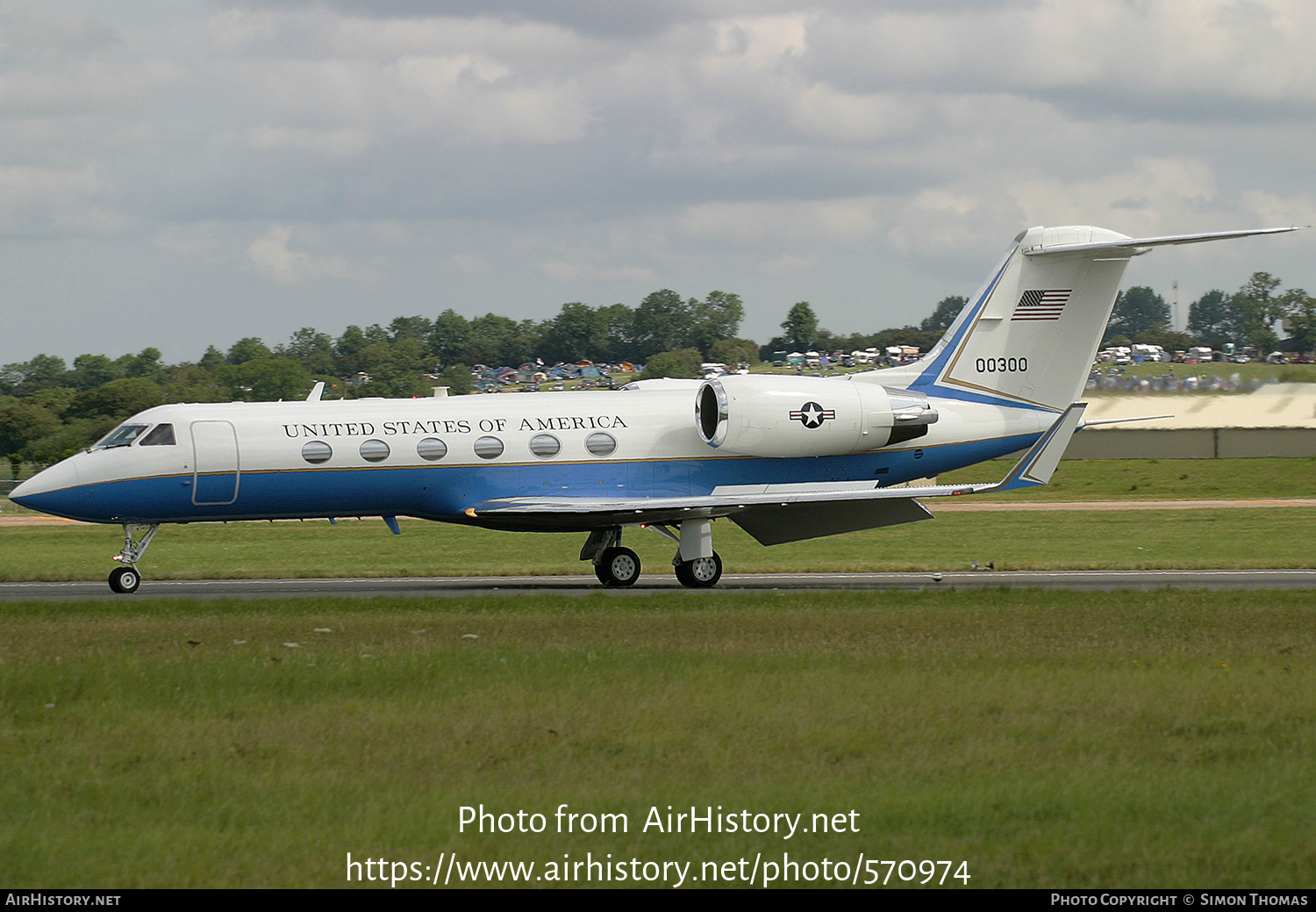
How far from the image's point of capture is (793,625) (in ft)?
53.0

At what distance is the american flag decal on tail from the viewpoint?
87.5ft

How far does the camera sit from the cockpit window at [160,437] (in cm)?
2270

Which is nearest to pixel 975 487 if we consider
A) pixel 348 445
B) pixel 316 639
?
pixel 348 445

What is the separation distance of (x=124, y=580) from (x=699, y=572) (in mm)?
9904

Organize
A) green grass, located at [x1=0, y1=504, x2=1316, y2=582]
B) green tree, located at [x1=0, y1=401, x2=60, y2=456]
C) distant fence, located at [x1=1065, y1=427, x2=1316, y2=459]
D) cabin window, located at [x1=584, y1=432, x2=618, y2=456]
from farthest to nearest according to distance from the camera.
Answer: green tree, located at [x1=0, y1=401, x2=60, y2=456], distant fence, located at [x1=1065, y1=427, x2=1316, y2=459], green grass, located at [x1=0, y1=504, x2=1316, y2=582], cabin window, located at [x1=584, y1=432, x2=618, y2=456]

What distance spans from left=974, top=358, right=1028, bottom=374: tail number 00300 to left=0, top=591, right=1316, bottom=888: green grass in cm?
1089

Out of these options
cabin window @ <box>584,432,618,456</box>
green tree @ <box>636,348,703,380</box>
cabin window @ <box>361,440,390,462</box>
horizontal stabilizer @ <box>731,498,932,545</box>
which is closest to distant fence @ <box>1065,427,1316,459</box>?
green tree @ <box>636,348,703,380</box>

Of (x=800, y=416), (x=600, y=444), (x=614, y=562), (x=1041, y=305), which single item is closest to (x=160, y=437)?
(x=600, y=444)

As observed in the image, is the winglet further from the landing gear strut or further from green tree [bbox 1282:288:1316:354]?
green tree [bbox 1282:288:1316:354]

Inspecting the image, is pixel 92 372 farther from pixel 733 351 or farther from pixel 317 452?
pixel 317 452

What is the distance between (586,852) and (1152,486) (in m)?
56.5

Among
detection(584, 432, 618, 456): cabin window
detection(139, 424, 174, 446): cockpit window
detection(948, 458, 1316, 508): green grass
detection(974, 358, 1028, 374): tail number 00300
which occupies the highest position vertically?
detection(974, 358, 1028, 374): tail number 00300

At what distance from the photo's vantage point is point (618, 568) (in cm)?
2458
